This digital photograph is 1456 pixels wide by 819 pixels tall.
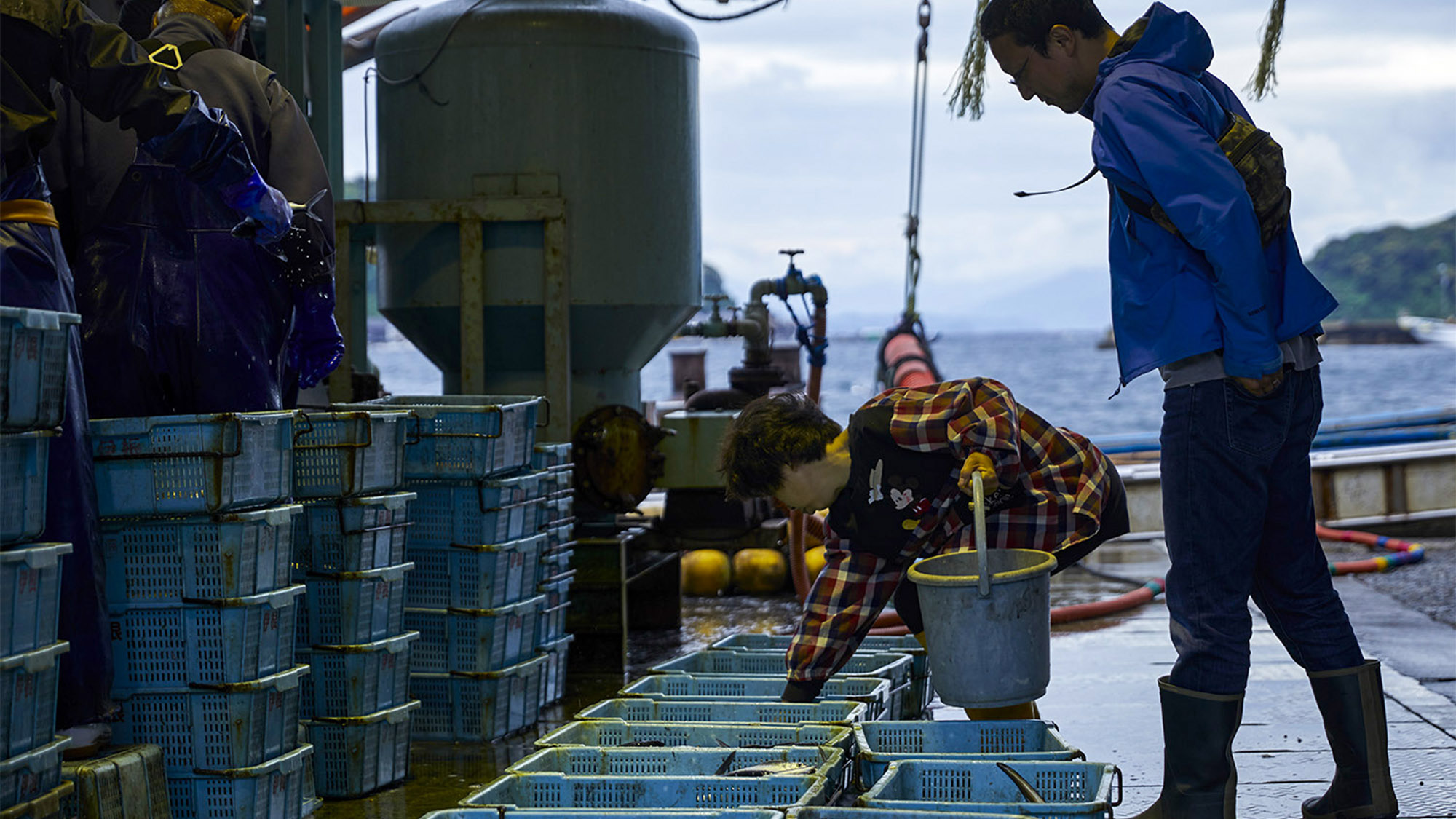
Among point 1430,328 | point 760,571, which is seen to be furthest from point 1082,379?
point 760,571

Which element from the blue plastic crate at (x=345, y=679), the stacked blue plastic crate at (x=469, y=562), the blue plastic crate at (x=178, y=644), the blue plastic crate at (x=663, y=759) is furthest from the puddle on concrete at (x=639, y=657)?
the blue plastic crate at (x=178, y=644)

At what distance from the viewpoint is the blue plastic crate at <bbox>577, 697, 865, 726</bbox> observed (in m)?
4.21

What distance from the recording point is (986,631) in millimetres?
3705

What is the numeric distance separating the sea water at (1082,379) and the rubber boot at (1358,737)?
5876mm

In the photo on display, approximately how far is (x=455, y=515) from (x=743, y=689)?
118cm

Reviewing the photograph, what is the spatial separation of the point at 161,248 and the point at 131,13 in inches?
46.3

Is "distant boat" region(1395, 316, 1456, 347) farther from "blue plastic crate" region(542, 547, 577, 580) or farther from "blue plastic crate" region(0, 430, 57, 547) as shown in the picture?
"blue plastic crate" region(0, 430, 57, 547)

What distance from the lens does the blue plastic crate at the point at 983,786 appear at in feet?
10.5

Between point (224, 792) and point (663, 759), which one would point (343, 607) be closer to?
point (224, 792)

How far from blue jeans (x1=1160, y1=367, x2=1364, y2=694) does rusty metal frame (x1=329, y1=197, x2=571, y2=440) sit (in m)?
3.57

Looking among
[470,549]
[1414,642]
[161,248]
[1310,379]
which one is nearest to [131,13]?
[161,248]

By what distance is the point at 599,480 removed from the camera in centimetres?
721

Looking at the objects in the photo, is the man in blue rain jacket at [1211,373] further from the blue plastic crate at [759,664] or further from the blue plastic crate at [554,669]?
the blue plastic crate at [554,669]

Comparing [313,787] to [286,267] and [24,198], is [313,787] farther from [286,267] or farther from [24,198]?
[24,198]
